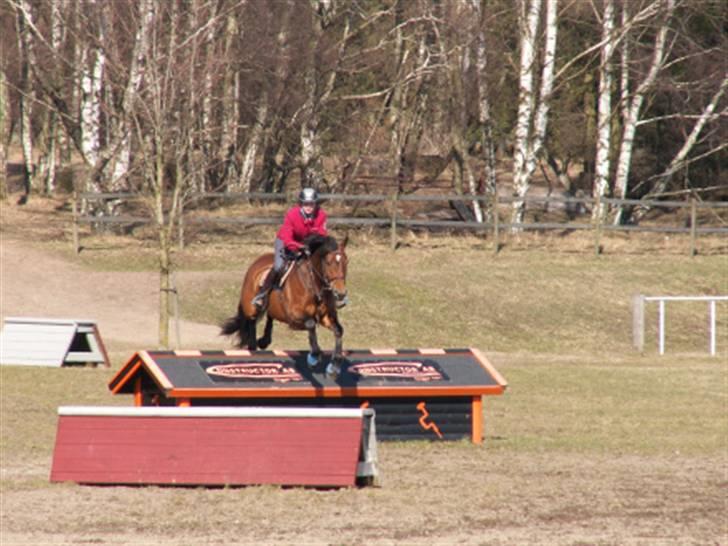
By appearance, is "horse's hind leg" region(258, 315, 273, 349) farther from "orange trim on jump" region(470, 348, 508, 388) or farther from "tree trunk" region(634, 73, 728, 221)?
"tree trunk" region(634, 73, 728, 221)

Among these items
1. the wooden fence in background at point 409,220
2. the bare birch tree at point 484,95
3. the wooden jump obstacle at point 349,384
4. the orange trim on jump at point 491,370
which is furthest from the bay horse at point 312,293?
the bare birch tree at point 484,95

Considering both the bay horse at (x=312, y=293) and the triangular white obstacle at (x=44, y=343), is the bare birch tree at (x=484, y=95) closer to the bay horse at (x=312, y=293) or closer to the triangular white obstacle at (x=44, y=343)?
the triangular white obstacle at (x=44, y=343)

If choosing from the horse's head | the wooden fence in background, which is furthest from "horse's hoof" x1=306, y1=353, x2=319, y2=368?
the wooden fence in background

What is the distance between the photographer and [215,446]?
45.2 ft

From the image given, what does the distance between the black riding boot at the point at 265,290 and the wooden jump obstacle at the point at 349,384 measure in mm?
1092

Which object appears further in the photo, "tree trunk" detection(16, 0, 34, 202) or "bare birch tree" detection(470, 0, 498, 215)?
"tree trunk" detection(16, 0, 34, 202)

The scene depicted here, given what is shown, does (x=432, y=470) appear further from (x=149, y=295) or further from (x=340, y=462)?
(x=149, y=295)

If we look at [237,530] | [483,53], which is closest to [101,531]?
[237,530]

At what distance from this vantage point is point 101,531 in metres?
11.7

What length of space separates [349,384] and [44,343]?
12016 millimetres

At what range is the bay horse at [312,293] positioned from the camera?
16484 mm

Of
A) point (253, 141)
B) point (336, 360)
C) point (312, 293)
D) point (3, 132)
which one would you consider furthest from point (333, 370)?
point (3, 132)

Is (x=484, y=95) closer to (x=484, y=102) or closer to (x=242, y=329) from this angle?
(x=484, y=102)

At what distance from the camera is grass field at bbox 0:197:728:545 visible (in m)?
12.0
